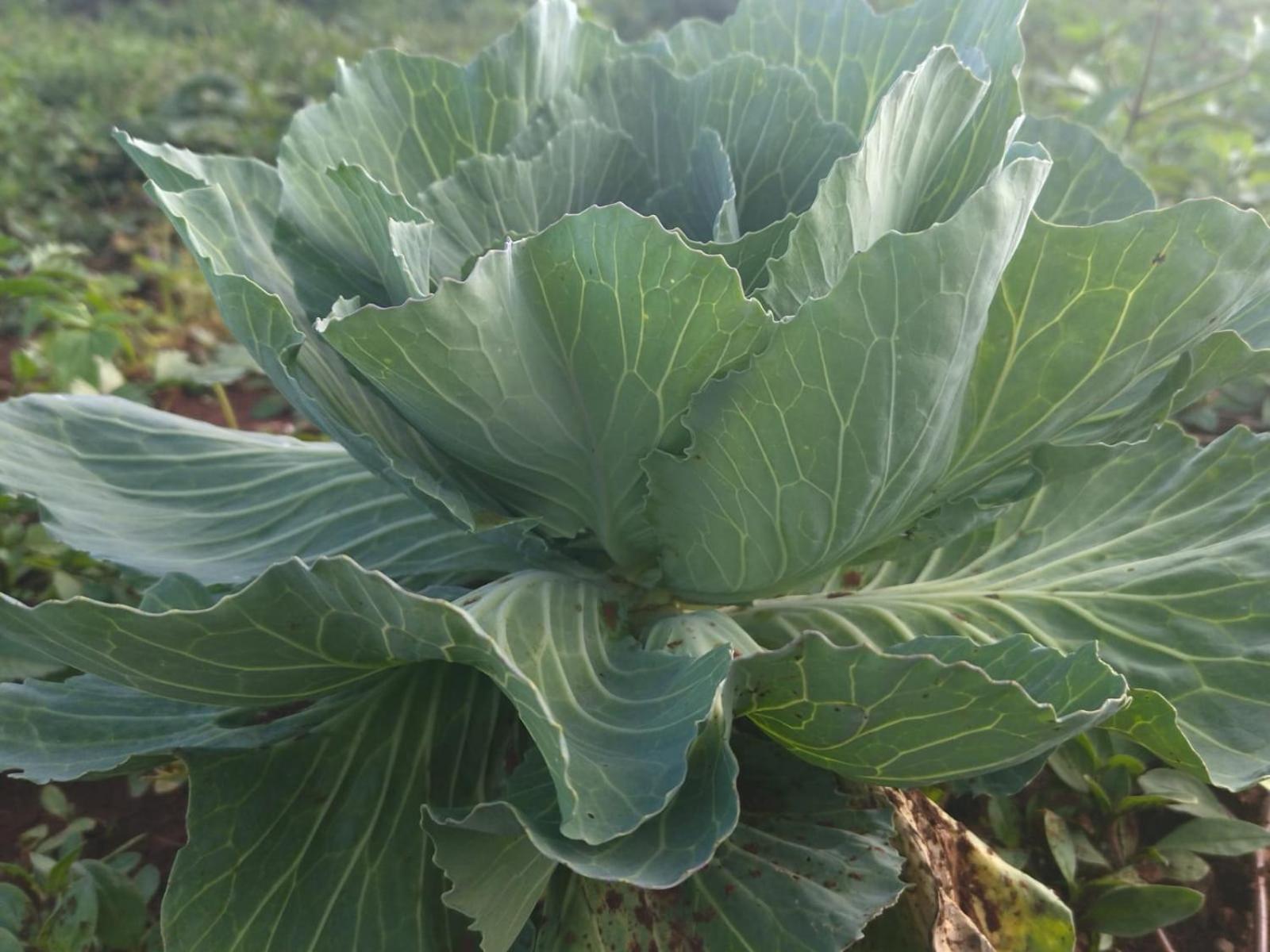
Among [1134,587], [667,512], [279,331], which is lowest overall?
[1134,587]

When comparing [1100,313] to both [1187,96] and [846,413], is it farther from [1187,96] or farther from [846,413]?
[1187,96]

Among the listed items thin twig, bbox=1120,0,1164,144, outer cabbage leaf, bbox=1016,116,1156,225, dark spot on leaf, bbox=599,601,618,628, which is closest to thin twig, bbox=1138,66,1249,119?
thin twig, bbox=1120,0,1164,144

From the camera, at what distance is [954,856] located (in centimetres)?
140

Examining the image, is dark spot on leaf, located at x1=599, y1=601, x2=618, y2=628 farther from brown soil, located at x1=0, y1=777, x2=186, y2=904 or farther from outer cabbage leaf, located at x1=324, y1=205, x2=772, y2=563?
brown soil, located at x1=0, y1=777, x2=186, y2=904

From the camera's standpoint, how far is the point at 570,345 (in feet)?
4.01

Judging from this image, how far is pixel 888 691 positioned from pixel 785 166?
3.04 ft

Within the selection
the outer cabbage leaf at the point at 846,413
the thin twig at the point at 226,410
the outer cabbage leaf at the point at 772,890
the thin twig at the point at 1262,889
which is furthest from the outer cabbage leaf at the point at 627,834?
the thin twig at the point at 226,410

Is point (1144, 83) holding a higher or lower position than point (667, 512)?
higher

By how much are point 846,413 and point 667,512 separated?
0.31 meters

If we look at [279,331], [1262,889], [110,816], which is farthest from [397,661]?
[1262,889]

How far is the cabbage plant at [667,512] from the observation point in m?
1.10

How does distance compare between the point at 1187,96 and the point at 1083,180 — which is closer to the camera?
the point at 1083,180

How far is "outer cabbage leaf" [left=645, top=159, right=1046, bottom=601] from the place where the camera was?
1.06 meters

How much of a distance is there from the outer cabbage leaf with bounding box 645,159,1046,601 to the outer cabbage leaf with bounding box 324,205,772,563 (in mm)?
65
